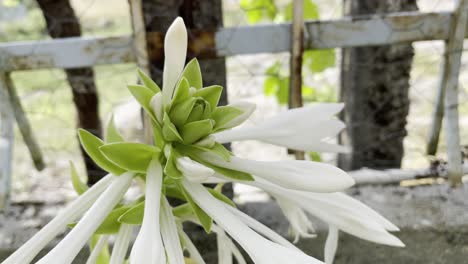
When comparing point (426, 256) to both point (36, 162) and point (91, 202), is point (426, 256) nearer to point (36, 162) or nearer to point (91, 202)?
point (91, 202)

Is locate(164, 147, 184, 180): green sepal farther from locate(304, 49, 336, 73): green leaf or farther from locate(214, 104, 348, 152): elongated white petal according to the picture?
locate(304, 49, 336, 73): green leaf

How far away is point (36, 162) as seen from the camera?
2.34 ft

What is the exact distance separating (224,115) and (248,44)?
0.86 feet

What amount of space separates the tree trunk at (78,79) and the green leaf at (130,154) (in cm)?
41

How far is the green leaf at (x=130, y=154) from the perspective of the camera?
0.99 ft

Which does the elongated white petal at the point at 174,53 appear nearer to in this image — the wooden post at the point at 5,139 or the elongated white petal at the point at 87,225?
the elongated white petal at the point at 87,225

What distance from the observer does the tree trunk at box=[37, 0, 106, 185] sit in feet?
2.16

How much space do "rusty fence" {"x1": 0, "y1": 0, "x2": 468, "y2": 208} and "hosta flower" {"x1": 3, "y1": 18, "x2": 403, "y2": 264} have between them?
0.23 meters

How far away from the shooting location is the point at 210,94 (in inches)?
12.8

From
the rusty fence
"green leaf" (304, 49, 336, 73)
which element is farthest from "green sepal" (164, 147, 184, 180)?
"green leaf" (304, 49, 336, 73)

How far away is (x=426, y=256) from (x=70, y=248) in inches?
16.8

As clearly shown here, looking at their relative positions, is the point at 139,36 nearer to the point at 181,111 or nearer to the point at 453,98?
the point at 181,111

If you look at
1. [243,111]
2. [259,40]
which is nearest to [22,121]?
[259,40]

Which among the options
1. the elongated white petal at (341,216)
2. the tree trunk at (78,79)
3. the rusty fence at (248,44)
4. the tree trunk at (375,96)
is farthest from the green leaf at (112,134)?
A: the tree trunk at (375,96)
